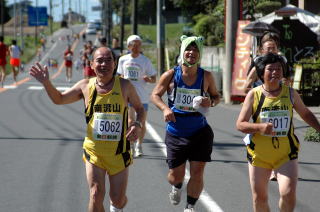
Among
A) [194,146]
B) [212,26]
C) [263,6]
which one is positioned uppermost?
[263,6]

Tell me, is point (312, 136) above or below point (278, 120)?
below

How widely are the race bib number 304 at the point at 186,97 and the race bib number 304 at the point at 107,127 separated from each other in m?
1.05

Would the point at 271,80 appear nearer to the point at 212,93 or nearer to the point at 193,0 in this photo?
the point at 212,93

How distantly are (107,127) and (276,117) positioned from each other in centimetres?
141

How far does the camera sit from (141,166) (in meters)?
9.88

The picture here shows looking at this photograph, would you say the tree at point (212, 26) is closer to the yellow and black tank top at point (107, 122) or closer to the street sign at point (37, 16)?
the yellow and black tank top at point (107, 122)

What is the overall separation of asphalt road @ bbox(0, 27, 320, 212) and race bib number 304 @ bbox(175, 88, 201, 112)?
1.13 meters

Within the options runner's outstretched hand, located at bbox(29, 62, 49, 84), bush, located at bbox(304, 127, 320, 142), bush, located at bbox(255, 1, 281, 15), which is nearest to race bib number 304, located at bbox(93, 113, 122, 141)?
runner's outstretched hand, located at bbox(29, 62, 49, 84)

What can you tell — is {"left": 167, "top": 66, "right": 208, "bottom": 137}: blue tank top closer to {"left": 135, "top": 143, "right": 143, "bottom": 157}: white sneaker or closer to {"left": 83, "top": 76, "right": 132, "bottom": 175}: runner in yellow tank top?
{"left": 83, "top": 76, "right": 132, "bottom": 175}: runner in yellow tank top

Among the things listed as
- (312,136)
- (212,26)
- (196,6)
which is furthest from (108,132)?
(196,6)

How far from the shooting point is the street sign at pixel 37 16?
98.5 meters

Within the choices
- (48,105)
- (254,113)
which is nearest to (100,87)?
(254,113)

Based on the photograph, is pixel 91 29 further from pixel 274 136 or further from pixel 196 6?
pixel 274 136

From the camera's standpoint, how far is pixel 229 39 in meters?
20.5
